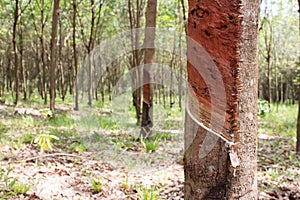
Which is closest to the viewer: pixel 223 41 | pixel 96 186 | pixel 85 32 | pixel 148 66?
pixel 223 41

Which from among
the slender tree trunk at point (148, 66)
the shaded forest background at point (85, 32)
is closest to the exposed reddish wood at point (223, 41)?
the slender tree trunk at point (148, 66)

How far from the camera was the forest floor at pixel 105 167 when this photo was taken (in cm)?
357

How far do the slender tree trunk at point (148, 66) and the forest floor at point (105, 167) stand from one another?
38cm

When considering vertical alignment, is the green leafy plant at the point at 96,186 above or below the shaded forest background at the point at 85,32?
below

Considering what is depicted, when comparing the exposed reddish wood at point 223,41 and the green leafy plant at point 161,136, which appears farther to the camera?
the green leafy plant at point 161,136

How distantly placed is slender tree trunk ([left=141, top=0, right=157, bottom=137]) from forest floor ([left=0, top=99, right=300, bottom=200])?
1.25ft

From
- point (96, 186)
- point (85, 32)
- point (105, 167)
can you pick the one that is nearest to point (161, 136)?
point (105, 167)

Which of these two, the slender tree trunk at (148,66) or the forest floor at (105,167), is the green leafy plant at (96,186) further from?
the slender tree trunk at (148,66)

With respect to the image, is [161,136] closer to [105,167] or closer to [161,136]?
[161,136]

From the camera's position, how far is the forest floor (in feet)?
11.7

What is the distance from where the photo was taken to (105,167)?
493cm

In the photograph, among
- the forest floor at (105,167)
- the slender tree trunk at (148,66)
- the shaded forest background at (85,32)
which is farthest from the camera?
the shaded forest background at (85,32)

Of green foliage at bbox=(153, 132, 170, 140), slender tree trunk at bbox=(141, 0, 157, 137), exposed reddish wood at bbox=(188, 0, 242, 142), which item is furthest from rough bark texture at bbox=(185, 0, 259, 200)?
green foliage at bbox=(153, 132, 170, 140)

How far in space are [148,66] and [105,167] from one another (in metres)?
2.67
